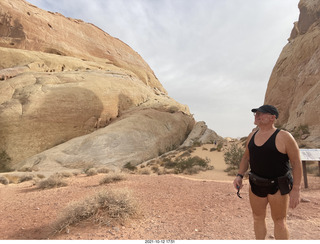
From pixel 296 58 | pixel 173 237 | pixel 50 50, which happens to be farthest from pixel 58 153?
pixel 296 58

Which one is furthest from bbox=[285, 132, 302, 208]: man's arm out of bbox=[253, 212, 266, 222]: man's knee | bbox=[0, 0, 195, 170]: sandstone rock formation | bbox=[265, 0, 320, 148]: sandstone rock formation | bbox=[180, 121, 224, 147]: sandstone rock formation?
bbox=[180, 121, 224, 147]: sandstone rock formation

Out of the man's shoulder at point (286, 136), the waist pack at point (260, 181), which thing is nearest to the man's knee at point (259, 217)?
the waist pack at point (260, 181)

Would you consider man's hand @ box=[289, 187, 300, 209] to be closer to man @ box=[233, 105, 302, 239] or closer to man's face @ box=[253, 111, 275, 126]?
man @ box=[233, 105, 302, 239]

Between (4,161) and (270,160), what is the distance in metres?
25.8

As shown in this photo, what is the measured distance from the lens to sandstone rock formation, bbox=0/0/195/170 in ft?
70.1

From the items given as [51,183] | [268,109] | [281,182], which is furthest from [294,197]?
[51,183]

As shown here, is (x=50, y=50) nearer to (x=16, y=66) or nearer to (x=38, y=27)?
(x=38, y=27)

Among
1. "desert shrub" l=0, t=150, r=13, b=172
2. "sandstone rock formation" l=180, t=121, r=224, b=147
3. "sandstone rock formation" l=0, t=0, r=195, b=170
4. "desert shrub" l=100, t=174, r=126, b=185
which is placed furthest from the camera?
"sandstone rock formation" l=180, t=121, r=224, b=147

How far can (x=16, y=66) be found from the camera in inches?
1209

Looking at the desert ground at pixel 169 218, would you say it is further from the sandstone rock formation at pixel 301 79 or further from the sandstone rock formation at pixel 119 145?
the sandstone rock formation at pixel 301 79

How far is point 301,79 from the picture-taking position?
23312mm

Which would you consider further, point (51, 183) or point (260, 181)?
point (51, 183)

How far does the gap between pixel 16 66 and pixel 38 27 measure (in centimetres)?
1366

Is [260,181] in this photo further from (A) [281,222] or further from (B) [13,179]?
A: (B) [13,179]
